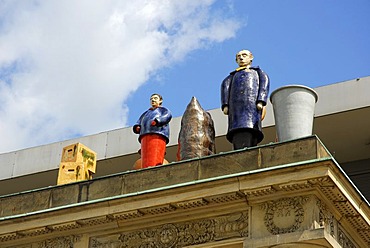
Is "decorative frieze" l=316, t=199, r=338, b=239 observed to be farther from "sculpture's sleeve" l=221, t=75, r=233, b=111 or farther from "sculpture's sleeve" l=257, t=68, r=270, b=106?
"sculpture's sleeve" l=221, t=75, r=233, b=111

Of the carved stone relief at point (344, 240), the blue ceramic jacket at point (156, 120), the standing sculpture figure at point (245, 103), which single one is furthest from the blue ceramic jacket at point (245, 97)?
the carved stone relief at point (344, 240)

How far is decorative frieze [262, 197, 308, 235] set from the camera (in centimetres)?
1692

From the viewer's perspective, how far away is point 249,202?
57.3ft

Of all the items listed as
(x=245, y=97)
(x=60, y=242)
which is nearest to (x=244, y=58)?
(x=245, y=97)

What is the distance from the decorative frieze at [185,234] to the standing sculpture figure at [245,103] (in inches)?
75.4

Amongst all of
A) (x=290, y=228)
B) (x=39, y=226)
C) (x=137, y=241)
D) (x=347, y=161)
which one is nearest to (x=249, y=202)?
(x=290, y=228)

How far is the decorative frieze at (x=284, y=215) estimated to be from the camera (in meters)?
16.9

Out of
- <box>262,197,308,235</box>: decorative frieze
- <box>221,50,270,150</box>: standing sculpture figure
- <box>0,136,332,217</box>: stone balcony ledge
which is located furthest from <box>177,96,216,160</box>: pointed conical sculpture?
<box>262,197,308,235</box>: decorative frieze

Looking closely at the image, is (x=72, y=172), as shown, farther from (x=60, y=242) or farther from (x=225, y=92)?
(x=225, y=92)

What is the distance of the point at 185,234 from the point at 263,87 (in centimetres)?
353

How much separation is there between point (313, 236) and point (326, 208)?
Result: 847mm

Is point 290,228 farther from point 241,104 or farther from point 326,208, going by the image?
point 241,104

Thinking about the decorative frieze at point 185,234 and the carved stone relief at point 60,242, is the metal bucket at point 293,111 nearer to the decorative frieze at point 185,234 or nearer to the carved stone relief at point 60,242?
the decorative frieze at point 185,234

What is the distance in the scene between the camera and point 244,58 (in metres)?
19.9
